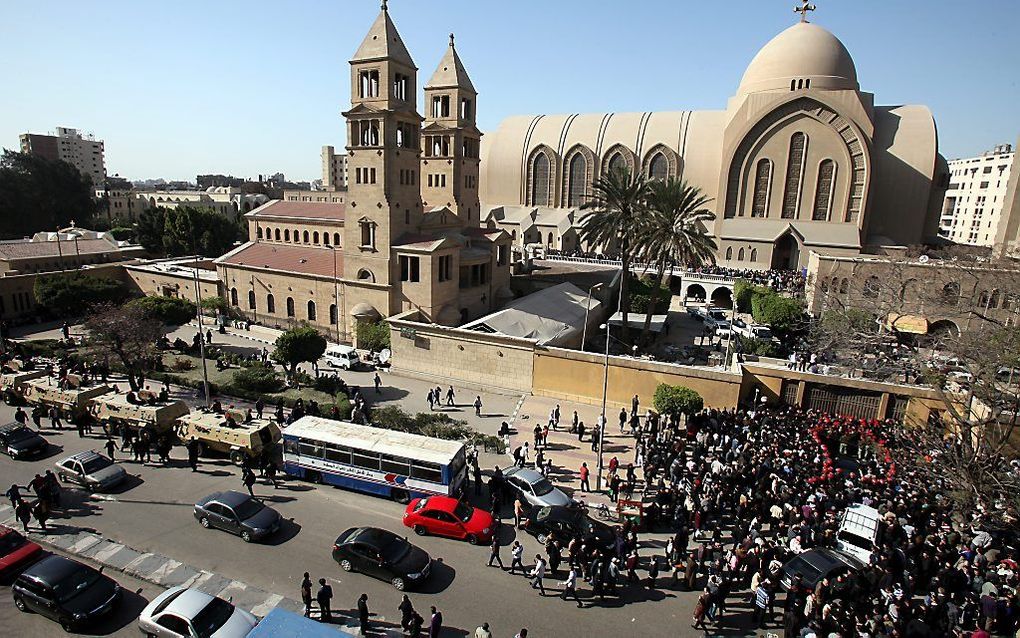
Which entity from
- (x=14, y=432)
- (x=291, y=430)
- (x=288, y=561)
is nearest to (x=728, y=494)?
(x=288, y=561)

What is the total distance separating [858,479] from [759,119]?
43744 mm

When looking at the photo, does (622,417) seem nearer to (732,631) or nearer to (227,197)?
(732,631)

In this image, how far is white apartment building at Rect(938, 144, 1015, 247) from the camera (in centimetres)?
8006

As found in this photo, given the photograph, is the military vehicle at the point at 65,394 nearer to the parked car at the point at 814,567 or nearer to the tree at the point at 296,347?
the tree at the point at 296,347

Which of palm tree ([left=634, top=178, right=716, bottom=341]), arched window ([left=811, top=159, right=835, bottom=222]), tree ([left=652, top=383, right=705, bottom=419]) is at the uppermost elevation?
arched window ([left=811, top=159, right=835, bottom=222])

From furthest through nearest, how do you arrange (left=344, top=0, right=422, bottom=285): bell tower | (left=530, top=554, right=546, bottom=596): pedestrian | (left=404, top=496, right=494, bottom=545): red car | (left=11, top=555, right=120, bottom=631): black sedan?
1. (left=344, top=0, right=422, bottom=285): bell tower
2. (left=404, top=496, right=494, bottom=545): red car
3. (left=530, top=554, right=546, bottom=596): pedestrian
4. (left=11, top=555, right=120, bottom=631): black sedan

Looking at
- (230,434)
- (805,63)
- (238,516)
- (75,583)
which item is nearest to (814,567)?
(238,516)

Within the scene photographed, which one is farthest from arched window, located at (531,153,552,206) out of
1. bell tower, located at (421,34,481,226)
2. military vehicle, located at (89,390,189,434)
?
military vehicle, located at (89,390,189,434)

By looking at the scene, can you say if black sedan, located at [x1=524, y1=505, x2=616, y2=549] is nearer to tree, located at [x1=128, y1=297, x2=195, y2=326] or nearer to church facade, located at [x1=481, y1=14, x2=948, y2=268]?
tree, located at [x1=128, y1=297, x2=195, y2=326]

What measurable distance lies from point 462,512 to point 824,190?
51.6m

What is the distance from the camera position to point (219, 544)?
15406 millimetres

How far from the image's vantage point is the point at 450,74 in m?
44.9

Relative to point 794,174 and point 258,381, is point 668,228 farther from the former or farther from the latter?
point 794,174

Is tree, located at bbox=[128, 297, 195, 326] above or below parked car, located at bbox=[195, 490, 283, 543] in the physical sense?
above
